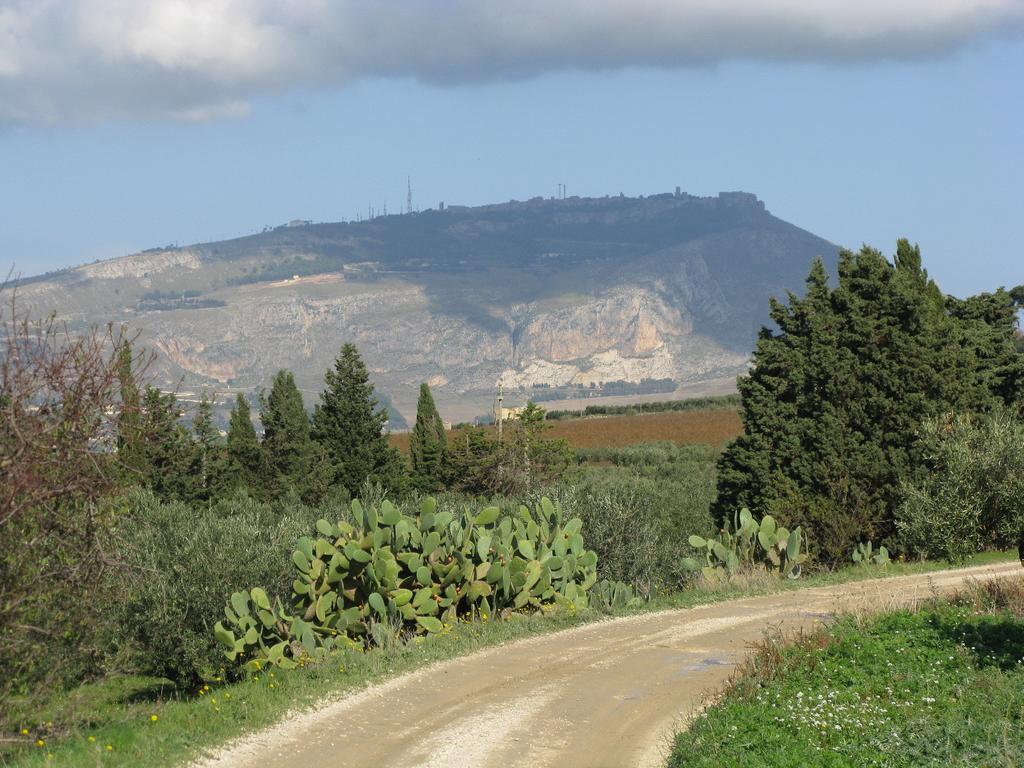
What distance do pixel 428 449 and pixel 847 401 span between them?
31.4m

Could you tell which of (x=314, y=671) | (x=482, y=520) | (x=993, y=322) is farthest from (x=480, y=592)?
(x=993, y=322)

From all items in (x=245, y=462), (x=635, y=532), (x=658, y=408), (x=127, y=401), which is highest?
(x=127, y=401)

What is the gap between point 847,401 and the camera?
34688mm

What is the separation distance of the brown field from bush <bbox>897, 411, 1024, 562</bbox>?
6786 centimetres

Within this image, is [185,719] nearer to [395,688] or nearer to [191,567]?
[395,688]

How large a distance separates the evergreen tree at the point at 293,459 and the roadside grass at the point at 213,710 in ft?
111

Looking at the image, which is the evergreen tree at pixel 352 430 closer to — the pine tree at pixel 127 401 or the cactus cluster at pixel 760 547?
the cactus cluster at pixel 760 547

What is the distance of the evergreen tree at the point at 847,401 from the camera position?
3284 cm

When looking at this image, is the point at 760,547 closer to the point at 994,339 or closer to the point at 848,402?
the point at 848,402

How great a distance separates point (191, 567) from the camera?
22.2m

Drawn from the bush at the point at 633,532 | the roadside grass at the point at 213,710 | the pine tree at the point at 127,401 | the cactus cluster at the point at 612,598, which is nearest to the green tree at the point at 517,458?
the bush at the point at 633,532

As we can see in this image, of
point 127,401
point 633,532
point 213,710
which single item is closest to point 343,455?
point 633,532

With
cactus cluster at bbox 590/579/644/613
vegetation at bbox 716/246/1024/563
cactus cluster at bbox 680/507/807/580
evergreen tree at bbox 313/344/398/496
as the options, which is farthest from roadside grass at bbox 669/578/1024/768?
evergreen tree at bbox 313/344/398/496

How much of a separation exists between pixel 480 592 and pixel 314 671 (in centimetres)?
387
